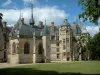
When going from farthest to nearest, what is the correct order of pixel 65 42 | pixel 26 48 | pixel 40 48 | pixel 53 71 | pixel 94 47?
pixel 65 42, pixel 94 47, pixel 40 48, pixel 26 48, pixel 53 71

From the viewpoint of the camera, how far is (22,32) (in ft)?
181

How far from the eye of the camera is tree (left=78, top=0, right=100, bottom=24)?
2144 centimetres

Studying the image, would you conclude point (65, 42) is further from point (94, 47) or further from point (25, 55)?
point (25, 55)

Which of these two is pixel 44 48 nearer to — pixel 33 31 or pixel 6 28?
pixel 33 31

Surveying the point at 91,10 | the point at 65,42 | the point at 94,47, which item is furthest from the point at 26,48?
the point at 91,10

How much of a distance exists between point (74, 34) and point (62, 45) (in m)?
6.45

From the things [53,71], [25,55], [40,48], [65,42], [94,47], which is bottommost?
[53,71]

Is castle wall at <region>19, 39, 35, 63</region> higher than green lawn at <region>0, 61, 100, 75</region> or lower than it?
higher

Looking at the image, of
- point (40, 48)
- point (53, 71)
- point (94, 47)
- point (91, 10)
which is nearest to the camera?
point (91, 10)

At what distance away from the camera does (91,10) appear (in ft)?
71.4

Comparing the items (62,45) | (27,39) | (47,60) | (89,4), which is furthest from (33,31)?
(89,4)

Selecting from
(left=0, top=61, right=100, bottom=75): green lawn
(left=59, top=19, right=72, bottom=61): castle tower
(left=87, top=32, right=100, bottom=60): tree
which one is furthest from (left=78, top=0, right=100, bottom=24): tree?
(left=59, top=19, right=72, bottom=61): castle tower

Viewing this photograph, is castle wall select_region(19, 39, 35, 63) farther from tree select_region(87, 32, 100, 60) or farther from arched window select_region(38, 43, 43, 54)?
tree select_region(87, 32, 100, 60)

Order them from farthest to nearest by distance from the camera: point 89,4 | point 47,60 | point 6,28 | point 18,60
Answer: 1. point 6,28
2. point 47,60
3. point 18,60
4. point 89,4
